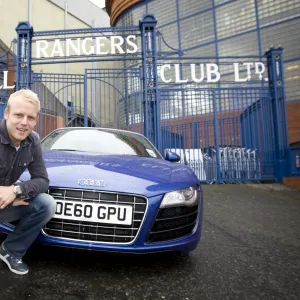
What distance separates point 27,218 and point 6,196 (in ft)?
0.77

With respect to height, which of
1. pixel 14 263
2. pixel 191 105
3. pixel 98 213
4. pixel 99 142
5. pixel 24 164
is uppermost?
pixel 191 105

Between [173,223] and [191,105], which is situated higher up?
[191,105]

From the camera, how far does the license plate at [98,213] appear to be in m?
1.76

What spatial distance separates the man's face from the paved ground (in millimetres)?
963

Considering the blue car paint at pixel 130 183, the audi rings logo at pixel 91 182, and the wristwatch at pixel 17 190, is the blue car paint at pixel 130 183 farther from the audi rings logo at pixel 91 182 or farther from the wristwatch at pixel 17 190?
the wristwatch at pixel 17 190

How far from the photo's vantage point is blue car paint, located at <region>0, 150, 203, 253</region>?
5.85 ft

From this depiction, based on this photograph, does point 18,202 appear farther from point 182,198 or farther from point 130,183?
point 182,198

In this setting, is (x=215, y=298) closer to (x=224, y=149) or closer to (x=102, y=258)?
(x=102, y=258)

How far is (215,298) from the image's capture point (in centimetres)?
165

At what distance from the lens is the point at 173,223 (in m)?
1.89

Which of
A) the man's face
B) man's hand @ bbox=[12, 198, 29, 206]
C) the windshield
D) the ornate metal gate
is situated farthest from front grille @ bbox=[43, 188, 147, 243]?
the ornate metal gate

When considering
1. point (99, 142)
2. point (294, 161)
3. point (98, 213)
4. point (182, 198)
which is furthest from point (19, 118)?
point (294, 161)

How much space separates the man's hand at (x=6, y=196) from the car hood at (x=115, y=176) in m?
0.26

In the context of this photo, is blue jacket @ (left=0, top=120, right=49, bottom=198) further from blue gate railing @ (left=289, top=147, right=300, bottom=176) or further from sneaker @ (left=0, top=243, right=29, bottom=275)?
blue gate railing @ (left=289, top=147, right=300, bottom=176)
